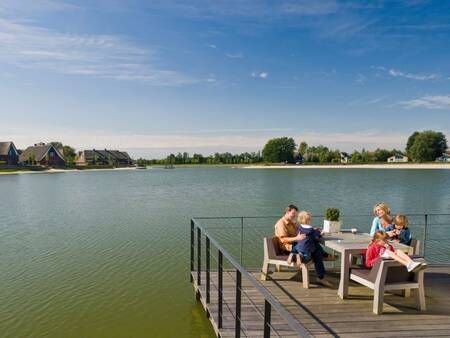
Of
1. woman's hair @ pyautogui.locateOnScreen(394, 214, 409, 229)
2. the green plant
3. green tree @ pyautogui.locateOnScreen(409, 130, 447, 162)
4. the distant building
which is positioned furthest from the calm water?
the distant building

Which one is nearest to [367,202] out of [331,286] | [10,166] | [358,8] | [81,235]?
[358,8]

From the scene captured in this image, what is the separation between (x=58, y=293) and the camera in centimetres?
785

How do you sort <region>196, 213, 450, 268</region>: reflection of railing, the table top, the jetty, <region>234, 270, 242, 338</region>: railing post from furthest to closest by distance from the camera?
1. <region>196, 213, 450, 268</region>: reflection of railing
2. the table top
3. the jetty
4. <region>234, 270, 242, 338</region>: railing post

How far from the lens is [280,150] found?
417ft

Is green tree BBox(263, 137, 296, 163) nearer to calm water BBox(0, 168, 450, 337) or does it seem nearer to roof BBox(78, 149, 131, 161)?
roof BBox(78, 149, 131, 161)

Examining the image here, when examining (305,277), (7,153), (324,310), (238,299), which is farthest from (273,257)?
(7,153)

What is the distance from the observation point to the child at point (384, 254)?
4457 millimetres

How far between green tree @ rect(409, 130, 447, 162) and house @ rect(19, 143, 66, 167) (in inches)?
4071

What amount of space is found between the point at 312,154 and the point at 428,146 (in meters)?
39.4

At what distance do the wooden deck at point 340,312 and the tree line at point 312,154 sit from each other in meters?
109

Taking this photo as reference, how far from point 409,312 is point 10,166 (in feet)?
309

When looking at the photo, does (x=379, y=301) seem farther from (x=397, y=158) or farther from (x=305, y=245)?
(x=397, y=158)

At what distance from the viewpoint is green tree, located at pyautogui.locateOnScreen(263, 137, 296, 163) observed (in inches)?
5010

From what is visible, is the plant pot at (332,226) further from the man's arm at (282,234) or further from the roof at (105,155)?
the roof at (105,155)
